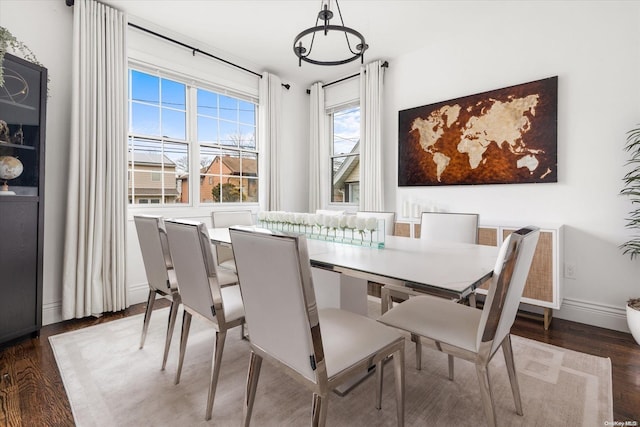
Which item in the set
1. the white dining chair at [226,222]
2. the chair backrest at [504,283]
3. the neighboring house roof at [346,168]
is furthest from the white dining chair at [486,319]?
the neighboring house roof at [346,168]

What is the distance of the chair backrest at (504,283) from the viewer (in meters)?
1.11

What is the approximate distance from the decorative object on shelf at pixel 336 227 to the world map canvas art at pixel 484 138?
1.87 m

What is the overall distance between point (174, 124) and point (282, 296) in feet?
10.5

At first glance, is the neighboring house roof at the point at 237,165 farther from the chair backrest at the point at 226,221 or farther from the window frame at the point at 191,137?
the chair backrest at the point at 226,221

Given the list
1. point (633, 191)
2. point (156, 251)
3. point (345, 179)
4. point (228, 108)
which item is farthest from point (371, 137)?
point (156, 251)

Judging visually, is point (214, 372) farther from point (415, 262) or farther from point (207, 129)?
point (207, 129)

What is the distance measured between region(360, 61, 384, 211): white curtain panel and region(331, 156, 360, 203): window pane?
1.22 feet

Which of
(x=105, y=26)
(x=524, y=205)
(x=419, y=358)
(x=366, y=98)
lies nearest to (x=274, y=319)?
(x=419, y=358)

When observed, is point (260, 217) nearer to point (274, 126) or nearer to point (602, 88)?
point (274, 126)

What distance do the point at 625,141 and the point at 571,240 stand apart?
2.83 ft

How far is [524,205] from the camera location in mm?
2959

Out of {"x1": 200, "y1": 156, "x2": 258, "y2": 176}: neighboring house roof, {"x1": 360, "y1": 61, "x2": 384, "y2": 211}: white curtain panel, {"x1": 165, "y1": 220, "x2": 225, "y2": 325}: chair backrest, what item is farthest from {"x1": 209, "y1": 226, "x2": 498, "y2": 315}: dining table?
{"x1": 200, "y1": 156, "x2": 258, "y2": 176}: neighboring house roof

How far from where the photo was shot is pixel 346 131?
462 cm

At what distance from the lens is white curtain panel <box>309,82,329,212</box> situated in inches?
185
